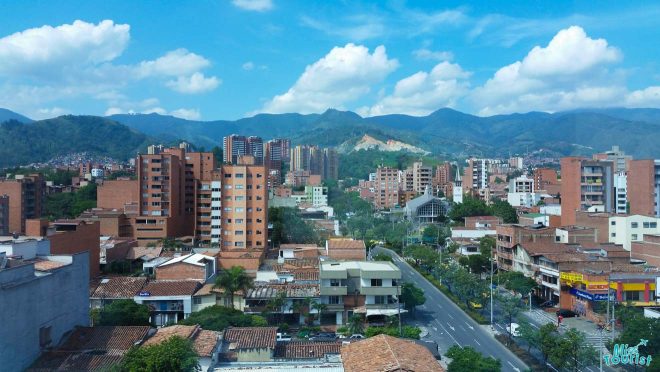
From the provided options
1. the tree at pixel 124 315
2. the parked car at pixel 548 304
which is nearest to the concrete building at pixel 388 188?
the parked car at pixel 548 304

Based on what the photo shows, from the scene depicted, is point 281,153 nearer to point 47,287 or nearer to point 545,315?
point 545,315

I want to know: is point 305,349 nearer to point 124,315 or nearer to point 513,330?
point 124,315

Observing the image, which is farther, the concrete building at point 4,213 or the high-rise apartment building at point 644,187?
the concrete building at point 4,213

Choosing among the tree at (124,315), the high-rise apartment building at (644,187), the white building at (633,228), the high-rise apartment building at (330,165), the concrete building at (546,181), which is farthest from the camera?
the high-rise apartment building at (330,165)

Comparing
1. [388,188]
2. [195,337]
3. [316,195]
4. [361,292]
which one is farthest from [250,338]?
[388,188]

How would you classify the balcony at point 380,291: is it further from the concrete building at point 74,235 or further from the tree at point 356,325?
the concrete building at point 74,235

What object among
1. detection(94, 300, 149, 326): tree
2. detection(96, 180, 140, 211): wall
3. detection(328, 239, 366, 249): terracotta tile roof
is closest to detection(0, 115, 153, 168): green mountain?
detection(96, 180, 140, 211): wall
